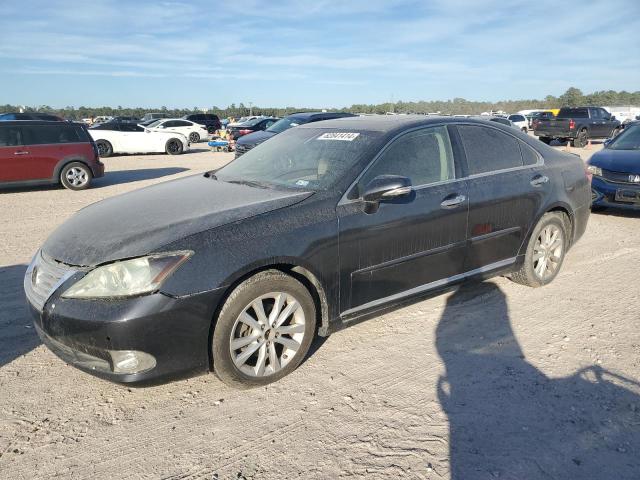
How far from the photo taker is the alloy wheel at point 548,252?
4.82 meters

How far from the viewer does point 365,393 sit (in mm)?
3102

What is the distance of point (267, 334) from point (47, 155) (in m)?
10.1

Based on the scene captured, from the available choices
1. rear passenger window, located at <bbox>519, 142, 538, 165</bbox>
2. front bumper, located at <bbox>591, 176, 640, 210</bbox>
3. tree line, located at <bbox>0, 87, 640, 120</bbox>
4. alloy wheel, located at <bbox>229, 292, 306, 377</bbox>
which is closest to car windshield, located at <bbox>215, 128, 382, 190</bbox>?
alloy wheel, located at <bbox>229, 292, 306, 377</bbox>

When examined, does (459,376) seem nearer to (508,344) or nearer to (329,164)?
(508,344)

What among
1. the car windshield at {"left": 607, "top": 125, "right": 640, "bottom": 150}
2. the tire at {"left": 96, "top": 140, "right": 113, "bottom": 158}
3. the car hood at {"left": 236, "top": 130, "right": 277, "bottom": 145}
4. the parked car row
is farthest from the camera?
the parked car row

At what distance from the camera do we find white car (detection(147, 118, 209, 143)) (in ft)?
85.3

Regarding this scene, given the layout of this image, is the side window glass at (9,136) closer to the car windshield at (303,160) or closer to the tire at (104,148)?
the car windshield at (303,160)

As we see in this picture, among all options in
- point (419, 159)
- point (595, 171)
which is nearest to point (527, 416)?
point (419, 159)

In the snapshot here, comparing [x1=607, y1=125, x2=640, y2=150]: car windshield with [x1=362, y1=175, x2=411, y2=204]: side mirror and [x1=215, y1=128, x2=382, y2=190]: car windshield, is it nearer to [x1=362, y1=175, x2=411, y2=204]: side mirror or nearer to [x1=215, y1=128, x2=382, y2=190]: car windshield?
[x1=215, y1=128, x2=382, y2=190]: car windshield

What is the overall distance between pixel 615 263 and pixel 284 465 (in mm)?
4870

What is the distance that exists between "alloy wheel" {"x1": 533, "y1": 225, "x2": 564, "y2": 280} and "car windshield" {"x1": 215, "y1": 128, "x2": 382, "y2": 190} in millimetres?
2152

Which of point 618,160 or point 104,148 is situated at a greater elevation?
point 618,160

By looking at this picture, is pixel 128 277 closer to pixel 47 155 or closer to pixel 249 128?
pixel 47 155

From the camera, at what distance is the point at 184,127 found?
89.5ft
